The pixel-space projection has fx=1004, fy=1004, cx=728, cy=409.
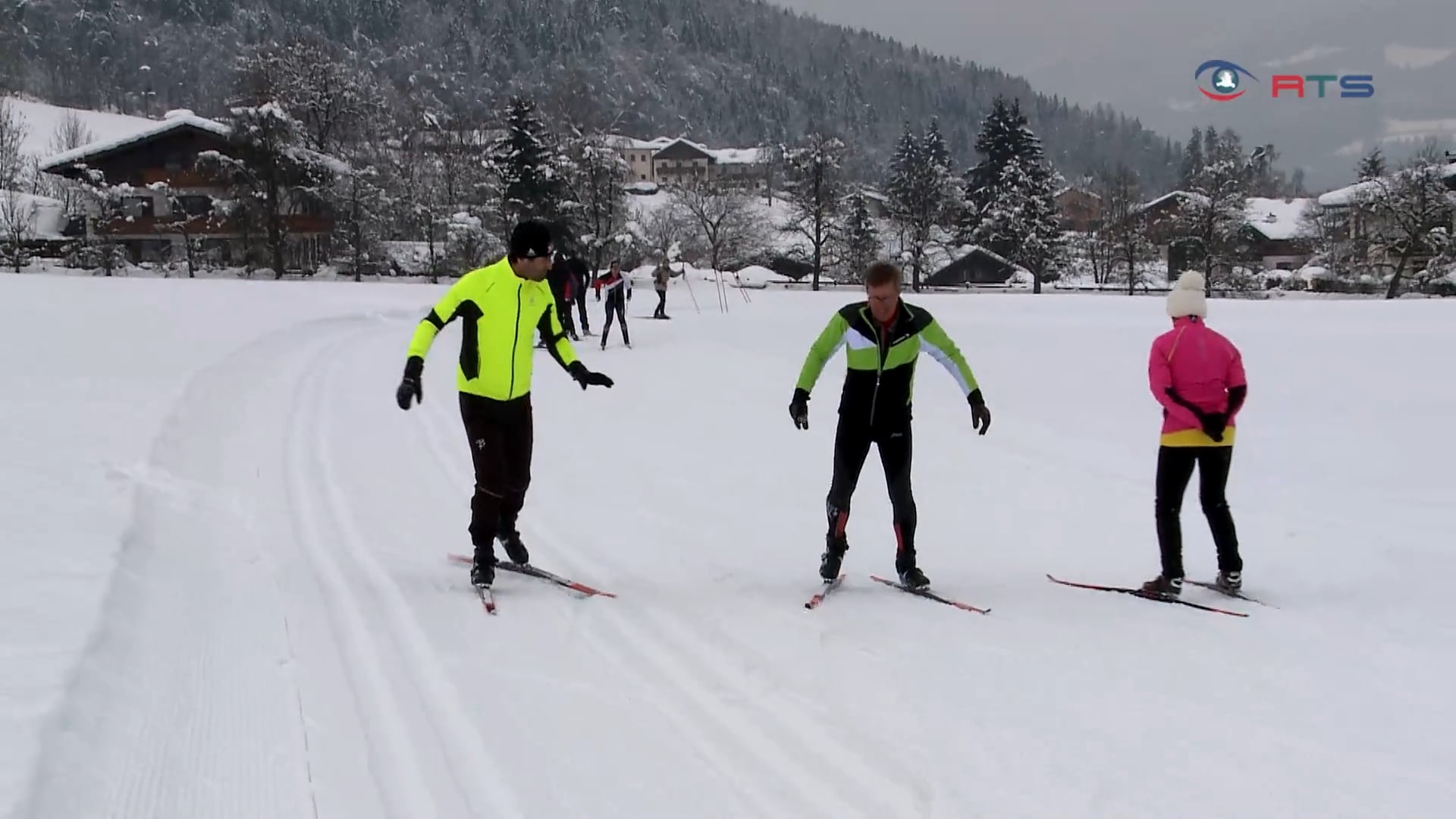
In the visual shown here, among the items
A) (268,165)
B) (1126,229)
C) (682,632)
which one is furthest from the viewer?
(1126,229)

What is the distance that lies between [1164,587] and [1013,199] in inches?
2265

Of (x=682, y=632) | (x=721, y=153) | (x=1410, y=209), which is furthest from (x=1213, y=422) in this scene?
(x=721, y=153)

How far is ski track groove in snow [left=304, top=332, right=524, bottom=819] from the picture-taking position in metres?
3.25

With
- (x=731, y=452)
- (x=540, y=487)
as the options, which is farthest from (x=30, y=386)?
(x=731, y=452)

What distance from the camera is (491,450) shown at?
17.6ft

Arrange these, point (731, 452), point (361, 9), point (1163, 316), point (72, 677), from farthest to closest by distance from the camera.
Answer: point (361, 9) → point (1163, 316) → point (731, 452) → point (72, 677)

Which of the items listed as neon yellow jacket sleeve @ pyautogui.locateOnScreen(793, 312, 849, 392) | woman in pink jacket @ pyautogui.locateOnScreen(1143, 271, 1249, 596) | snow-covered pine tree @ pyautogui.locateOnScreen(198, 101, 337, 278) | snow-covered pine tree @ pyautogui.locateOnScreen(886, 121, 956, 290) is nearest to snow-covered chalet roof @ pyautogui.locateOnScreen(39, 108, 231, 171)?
snow-covered pine tree @ pyautogui.locateOnScreen(198, 101, 337, 278)

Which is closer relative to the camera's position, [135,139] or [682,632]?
[682,632]

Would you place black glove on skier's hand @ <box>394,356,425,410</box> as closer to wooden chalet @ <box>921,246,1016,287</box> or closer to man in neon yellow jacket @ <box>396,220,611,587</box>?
man in neon yellow jacket @ <box>396,220,611,587</box>

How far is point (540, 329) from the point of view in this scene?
5.57 m

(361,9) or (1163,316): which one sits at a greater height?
(361,9)

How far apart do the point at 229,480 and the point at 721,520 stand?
12.7 feet

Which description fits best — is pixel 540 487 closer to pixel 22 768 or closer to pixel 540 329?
pixel 540 329

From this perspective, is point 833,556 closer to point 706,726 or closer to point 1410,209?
point 706,726
